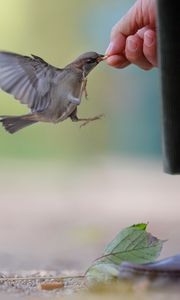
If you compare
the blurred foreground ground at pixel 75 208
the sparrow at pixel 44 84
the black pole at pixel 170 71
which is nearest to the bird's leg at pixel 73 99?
the sparrow at pixel 44 84

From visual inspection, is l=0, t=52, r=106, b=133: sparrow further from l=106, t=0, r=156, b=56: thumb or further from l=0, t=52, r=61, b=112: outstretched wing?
l=106, t=0, r=156, b=56: thumb

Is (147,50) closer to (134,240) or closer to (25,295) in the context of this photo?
(134,240)

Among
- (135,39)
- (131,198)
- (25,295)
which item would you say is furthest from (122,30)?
(131,198)

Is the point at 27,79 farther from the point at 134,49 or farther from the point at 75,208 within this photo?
the point at 75,208

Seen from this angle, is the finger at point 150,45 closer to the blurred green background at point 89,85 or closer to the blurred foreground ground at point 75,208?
the blurred green background at point 89,85

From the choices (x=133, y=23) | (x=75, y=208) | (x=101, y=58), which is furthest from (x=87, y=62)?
(x=75, y=208)

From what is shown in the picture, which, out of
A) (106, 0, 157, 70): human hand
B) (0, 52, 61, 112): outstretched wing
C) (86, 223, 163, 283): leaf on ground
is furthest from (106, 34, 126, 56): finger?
(86, 223, 163, 283): leaf on ground
